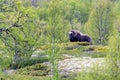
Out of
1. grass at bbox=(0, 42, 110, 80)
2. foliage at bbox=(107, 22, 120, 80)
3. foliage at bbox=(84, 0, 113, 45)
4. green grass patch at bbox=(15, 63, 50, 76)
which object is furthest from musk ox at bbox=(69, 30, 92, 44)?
foliage at bbox=(107, 22, 120, 80)

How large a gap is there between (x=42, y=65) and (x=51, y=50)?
71.5ft

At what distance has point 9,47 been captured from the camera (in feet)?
69.3

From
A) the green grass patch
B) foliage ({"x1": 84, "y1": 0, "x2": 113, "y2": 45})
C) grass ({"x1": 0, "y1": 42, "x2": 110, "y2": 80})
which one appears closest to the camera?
grass ({"x1": 0, "y1": 42, "x2": 110, "y2": 80})

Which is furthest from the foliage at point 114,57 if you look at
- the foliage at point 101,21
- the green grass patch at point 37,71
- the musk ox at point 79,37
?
the foliage at point 101,21

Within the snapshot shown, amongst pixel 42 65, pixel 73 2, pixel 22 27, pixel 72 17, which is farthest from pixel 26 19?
pixel 73 2

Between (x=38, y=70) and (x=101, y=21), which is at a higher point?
(x=101, y=21)

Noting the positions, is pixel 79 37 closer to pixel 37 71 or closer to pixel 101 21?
pixel 101 21

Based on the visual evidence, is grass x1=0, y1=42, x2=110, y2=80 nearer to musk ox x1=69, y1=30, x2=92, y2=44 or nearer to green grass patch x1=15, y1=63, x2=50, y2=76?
green grass patch x1=15, y1=63, x2=50, y2=76

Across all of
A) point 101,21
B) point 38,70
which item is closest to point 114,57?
point 38,70

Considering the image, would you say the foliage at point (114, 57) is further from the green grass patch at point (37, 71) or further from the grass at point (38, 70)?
the green grass patch at point (37, 71)

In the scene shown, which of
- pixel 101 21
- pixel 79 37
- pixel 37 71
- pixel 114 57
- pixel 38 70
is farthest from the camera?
pixel 101 21

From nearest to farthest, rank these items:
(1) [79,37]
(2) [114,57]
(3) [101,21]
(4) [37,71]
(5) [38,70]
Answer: (2) [114,57], (4) [37,71], (5) [38,70], (1) [79,37], (3) [101,21]

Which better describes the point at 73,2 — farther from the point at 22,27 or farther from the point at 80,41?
the point at 22,27

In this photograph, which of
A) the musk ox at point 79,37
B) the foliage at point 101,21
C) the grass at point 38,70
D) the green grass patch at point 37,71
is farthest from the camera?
the foliage at point 101,21
